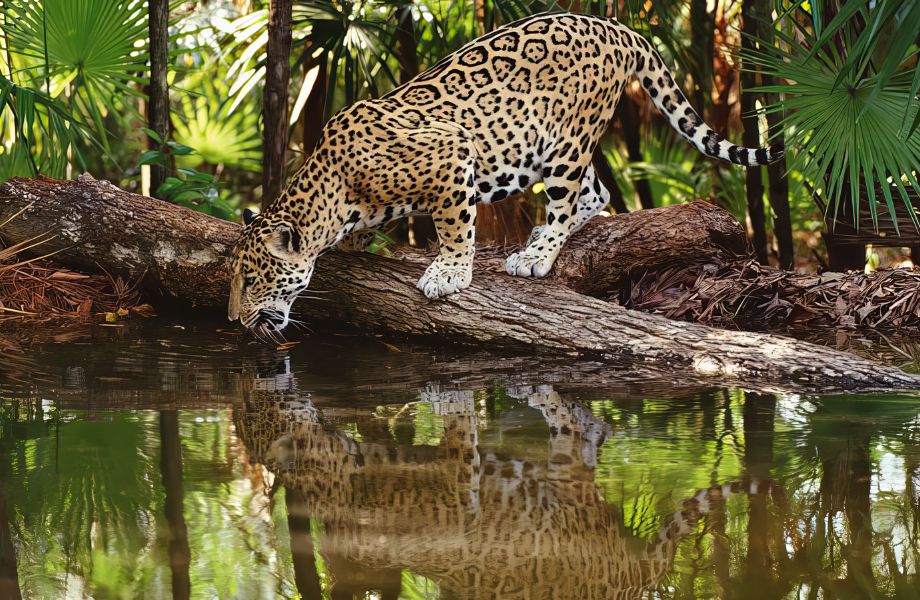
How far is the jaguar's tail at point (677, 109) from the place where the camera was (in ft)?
20.3

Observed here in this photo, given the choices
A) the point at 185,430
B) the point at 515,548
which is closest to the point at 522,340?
the point at 185,430

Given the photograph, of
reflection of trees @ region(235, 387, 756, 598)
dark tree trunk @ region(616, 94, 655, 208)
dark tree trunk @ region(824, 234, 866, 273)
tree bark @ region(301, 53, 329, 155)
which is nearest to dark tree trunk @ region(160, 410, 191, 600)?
reflection of trees @ region(235, 387, 756, 598)

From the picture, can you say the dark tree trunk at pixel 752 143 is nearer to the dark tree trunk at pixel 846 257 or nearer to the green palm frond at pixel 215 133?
the dark tree trunk at pixel 846 257

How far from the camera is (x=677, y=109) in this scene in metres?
6.37

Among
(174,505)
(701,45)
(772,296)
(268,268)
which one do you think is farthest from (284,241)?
(701,45)

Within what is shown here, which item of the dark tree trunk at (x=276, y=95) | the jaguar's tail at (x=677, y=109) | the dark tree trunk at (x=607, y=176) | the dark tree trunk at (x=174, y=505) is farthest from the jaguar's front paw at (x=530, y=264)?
the dark tree trunk at (x=174, y=505)

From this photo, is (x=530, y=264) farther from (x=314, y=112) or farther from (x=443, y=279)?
(x=314, y=112)

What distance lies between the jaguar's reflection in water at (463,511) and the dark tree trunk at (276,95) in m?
3.15

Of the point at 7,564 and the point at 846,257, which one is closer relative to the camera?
the point at 7,564

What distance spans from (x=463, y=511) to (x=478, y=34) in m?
6.82

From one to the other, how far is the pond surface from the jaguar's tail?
6.22 ft

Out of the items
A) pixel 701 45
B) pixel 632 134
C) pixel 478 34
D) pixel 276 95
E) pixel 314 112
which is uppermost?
pixel 478 34

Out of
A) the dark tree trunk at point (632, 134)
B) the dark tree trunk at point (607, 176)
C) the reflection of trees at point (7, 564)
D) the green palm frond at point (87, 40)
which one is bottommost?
the reflection of trees at point (7, 564)

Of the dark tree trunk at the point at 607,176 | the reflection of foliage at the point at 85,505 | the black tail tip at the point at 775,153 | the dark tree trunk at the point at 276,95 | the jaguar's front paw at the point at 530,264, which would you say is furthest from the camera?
the dark tree trunk at the point at 607,176
